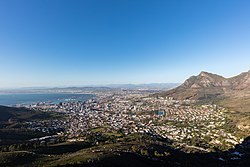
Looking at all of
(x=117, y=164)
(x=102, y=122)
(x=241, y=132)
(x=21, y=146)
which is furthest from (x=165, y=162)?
(x=102, y=122)

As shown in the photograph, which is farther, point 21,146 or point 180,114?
point 180,114

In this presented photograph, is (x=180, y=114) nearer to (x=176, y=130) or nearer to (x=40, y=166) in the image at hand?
(x=176, y=130)

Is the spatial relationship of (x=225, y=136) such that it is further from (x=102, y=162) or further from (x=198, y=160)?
(x=102, y=162)

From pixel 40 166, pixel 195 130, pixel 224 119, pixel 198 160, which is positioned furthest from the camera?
pixel 224 119

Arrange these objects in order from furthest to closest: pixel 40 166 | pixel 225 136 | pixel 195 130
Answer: pixel 195 130 < pixel 225 136 < pixel 40 166

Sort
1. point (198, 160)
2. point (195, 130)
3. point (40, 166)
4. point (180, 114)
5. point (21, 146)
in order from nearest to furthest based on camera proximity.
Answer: point (40, 166), point (198, 160), point (21, 146), point (195, 130), point (180, 114)

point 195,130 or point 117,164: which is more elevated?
point 117,164

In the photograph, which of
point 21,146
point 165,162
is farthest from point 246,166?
point 21,146

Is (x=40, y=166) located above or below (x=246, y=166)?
above

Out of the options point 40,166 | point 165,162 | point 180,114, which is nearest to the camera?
point 40,166
